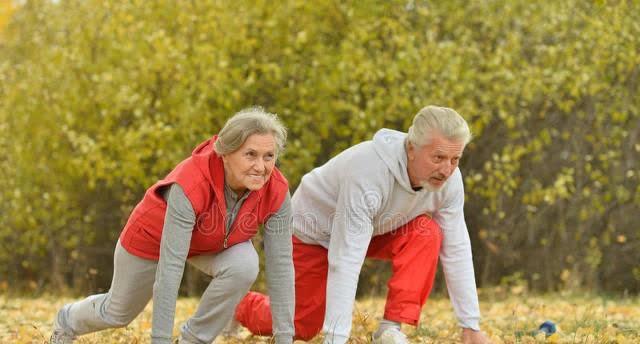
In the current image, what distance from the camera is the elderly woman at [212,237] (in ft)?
11.8

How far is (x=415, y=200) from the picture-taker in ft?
14.2

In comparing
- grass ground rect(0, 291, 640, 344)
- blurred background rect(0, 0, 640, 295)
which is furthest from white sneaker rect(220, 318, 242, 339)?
blurred background rect(0, 0, 640, 295)

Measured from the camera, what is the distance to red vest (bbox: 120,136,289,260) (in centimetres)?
366

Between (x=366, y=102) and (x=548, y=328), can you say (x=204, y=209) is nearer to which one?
(x=548, y=328)

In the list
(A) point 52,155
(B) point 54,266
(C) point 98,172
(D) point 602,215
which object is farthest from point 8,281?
(D) point 602,215

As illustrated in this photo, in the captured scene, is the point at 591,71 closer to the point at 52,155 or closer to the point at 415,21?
the point at 415,21

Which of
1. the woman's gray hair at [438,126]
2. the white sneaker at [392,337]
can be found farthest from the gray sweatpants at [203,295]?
the woman's gray hair at [438,126]

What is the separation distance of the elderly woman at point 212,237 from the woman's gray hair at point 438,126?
654 mm

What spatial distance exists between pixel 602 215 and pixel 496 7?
2.59 meters

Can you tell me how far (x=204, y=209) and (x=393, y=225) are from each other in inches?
46.5

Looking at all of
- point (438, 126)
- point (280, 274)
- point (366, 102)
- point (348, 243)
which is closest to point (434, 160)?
point (438, 126)

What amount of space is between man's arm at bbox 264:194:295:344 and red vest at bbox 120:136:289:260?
0.21 feet

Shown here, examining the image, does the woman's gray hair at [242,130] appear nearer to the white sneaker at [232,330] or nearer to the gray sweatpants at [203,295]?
the gray sweatpants at [203,295]

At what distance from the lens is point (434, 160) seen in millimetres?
4047
